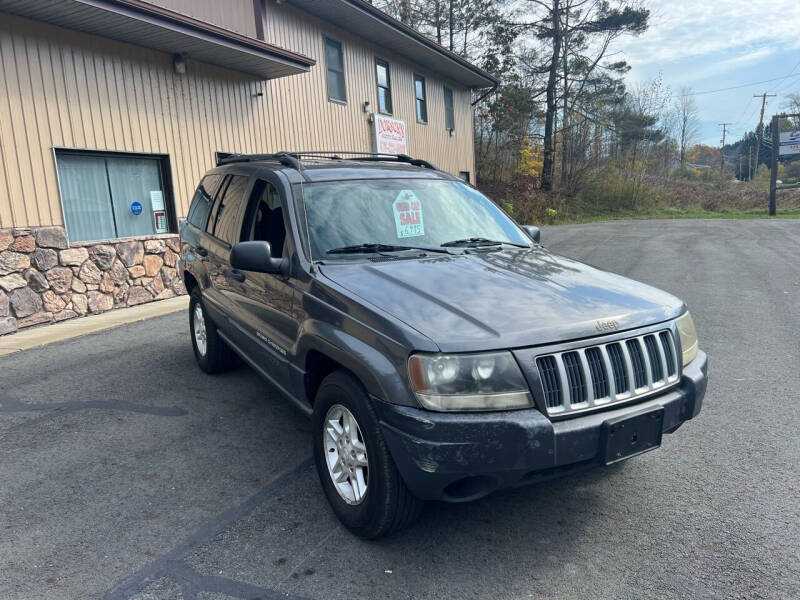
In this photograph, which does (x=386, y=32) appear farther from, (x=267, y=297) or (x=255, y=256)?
(x=255, y=256)

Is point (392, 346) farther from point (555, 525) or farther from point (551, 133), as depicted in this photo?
point (551, 133)

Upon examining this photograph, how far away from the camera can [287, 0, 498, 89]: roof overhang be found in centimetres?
1359

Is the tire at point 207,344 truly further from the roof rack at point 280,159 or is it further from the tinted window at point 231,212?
the roof rack at point 280,159

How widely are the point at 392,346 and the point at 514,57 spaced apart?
31173 mm

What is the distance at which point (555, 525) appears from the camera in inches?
115

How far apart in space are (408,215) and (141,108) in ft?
25.8

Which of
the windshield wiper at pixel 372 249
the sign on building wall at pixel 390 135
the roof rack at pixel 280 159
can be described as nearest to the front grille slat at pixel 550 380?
the windshield wiper at pixel 372 249

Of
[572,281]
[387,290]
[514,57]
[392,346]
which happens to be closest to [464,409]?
[392,346]

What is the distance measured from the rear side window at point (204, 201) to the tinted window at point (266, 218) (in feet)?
3.77

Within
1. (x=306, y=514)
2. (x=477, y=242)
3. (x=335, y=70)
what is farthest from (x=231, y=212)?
(x=335, y=70)

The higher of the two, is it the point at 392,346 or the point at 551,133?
the point at 551,133

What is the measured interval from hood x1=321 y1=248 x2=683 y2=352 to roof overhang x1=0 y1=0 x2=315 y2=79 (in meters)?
7.08

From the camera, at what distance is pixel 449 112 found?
861 inches

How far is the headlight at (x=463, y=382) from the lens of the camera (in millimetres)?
2385
